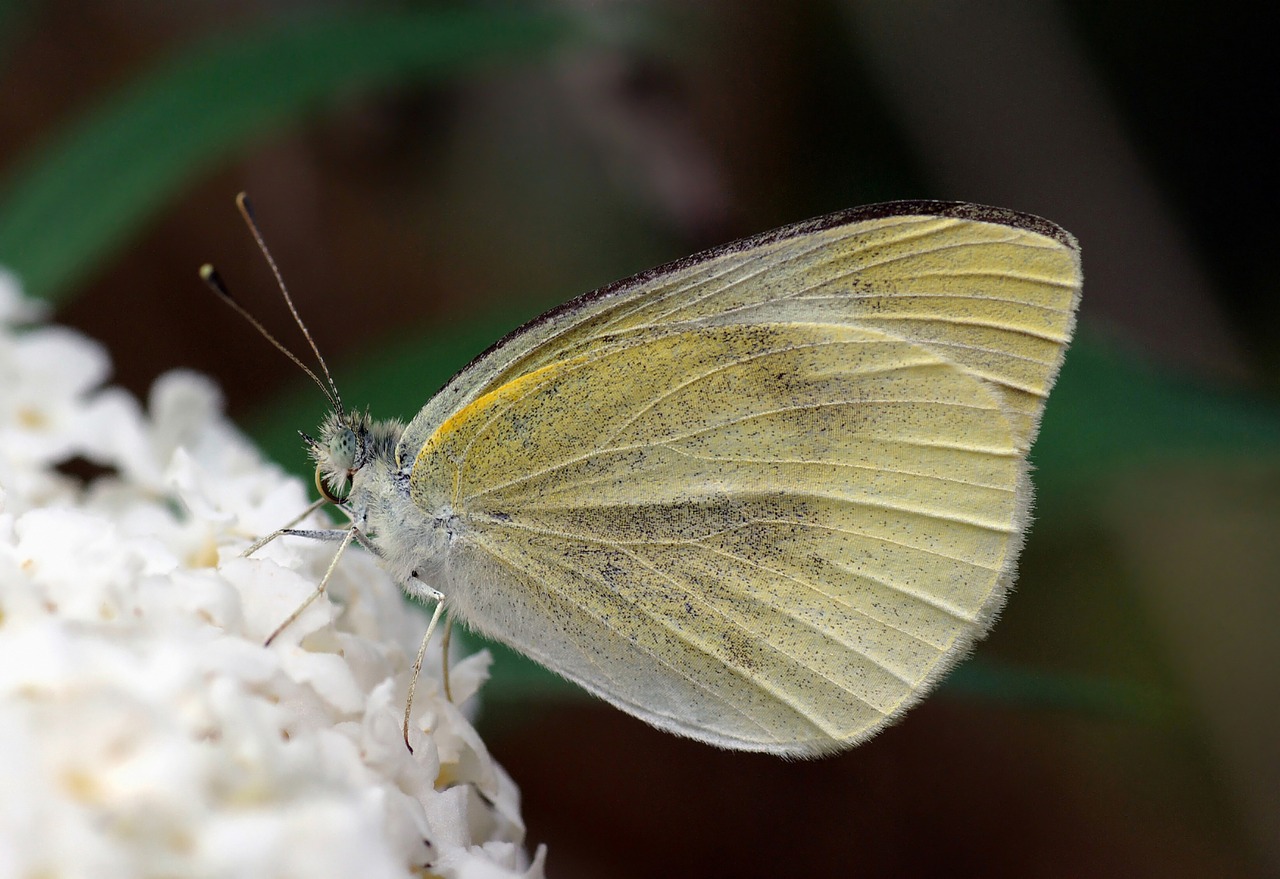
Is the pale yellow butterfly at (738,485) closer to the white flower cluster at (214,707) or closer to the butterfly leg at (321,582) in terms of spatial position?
the butterfly leg at (321,582)

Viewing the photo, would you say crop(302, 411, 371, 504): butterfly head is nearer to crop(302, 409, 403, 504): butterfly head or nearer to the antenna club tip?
crop(302, 409, 403, 504): butterfly head

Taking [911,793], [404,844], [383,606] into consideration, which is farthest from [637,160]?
[404,844]

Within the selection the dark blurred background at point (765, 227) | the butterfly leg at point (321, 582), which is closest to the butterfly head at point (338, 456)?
the butterfly leg at point (321, 582)

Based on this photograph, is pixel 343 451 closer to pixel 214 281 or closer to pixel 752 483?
pixel 214 281

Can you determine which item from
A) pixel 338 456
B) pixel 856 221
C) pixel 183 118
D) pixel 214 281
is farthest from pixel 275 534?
pixel 183 118

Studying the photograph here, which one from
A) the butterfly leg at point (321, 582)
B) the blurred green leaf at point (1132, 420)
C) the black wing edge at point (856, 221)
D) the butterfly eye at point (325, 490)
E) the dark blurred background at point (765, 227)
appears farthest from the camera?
the dark blurred background at point (765, 227)

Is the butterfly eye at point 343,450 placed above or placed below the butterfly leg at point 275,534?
above

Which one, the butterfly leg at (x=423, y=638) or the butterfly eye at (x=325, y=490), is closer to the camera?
the butterfly leg at (x=423, y=638)
